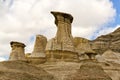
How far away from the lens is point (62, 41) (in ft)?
168

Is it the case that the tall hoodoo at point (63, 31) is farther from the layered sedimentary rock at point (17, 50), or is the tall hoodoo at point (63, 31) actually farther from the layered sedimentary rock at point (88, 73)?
the layered sedimentary rock at point (17, 50)

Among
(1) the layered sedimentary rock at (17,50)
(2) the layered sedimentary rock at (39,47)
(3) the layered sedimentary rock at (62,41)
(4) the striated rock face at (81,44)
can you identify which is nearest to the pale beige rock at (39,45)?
(2) the layered sedimentary rock at (39,47)

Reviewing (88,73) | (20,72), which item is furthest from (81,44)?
(20,72)

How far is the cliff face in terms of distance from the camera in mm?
111812

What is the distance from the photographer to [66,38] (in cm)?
5159

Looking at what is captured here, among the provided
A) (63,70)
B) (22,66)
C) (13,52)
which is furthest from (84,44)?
(22,66)

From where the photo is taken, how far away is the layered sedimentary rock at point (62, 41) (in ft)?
163

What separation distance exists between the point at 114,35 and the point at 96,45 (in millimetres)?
9736

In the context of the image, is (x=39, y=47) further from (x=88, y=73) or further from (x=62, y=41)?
(x=88, y=73)

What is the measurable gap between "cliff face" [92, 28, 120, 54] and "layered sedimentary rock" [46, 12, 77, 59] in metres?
57.9

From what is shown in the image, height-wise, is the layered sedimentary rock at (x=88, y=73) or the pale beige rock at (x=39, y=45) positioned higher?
the pale beige rock at (x=39, y=45)

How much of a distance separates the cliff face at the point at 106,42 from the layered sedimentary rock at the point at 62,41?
5788 cm

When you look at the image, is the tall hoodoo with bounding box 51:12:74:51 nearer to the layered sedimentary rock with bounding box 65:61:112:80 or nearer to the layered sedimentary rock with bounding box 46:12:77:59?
the layered sedimentary rock with bounding box 46:12:77:59

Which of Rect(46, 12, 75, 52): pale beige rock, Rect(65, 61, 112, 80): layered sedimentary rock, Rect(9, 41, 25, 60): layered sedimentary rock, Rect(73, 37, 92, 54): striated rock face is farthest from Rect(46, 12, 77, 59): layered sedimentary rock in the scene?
Rect(9, 41, 25, 60): layered sedimentary rock
